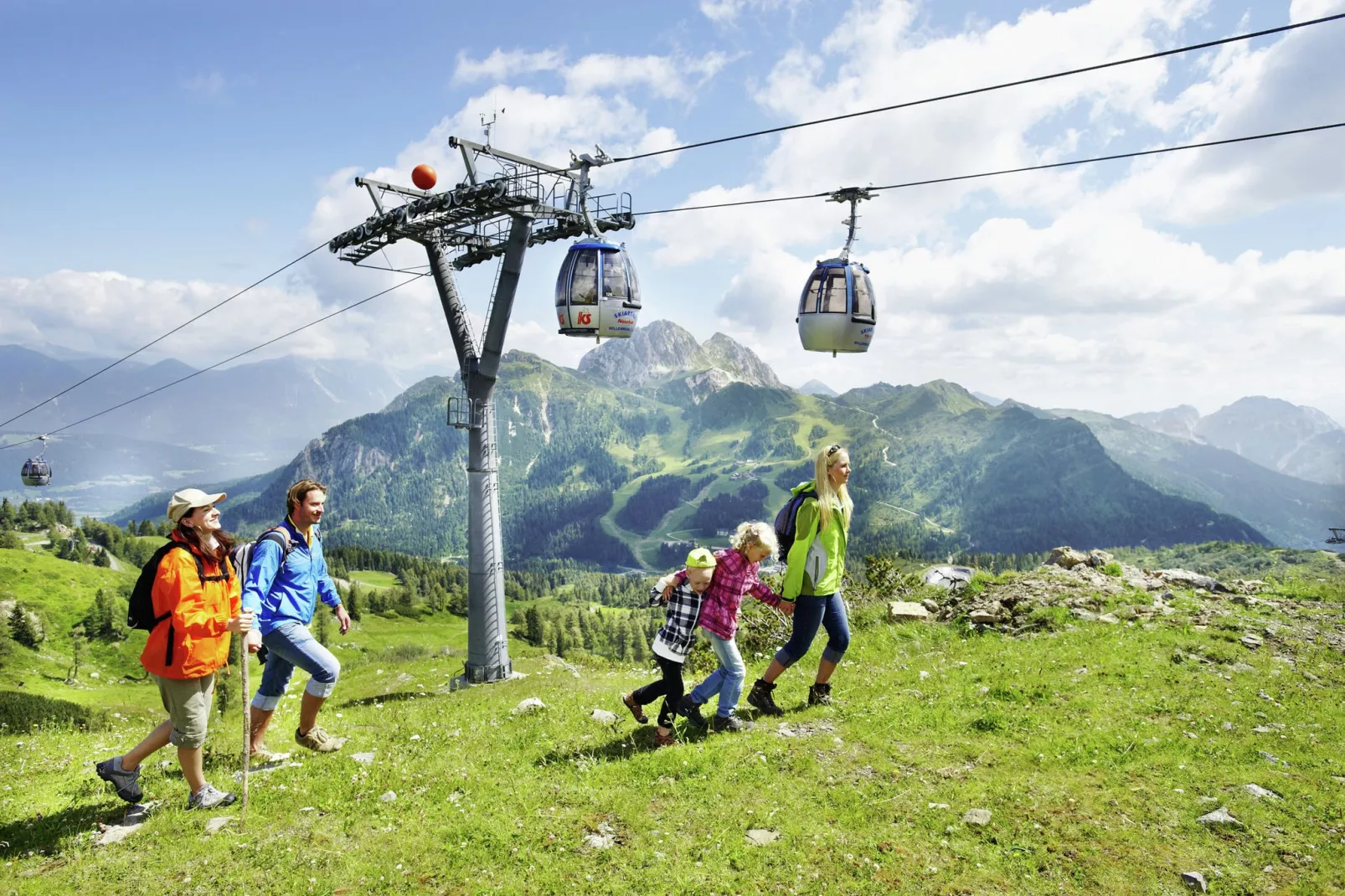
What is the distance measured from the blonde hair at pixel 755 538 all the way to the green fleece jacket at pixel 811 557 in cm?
57

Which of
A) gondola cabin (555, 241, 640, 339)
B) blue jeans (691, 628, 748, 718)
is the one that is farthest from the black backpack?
gondola cabin (555, 241, 640, 339)

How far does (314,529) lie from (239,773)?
342cm

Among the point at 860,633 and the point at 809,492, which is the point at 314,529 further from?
the point at 860,633

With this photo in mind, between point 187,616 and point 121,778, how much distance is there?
8.02ft

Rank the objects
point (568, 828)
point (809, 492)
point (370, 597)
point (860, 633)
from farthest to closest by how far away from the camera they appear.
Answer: point (370, 597), point (860, 633), point (809, 492), point (568, 828)

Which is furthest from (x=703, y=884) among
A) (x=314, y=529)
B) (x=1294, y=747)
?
(x=1294, y=747)

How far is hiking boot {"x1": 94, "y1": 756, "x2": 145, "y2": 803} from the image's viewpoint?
28.5 ft

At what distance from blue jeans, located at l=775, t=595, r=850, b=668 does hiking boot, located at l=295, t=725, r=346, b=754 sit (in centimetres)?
694

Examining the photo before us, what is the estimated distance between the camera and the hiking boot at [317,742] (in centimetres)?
1112

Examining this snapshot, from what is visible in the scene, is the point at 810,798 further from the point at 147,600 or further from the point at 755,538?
the point at 147,600

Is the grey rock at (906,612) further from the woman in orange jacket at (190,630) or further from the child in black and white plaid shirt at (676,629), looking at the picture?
the woman in orange jacket at (190,630)

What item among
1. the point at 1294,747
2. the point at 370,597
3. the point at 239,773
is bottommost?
the point at 370,597

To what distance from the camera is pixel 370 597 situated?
194750 millimetres

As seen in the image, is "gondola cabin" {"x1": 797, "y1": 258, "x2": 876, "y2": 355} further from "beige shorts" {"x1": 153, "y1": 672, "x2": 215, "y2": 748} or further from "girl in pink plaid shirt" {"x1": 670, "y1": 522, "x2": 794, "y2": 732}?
"beige shorts" {"x1": 153, "y1": 672, "x2": 215, "y2": 748}
